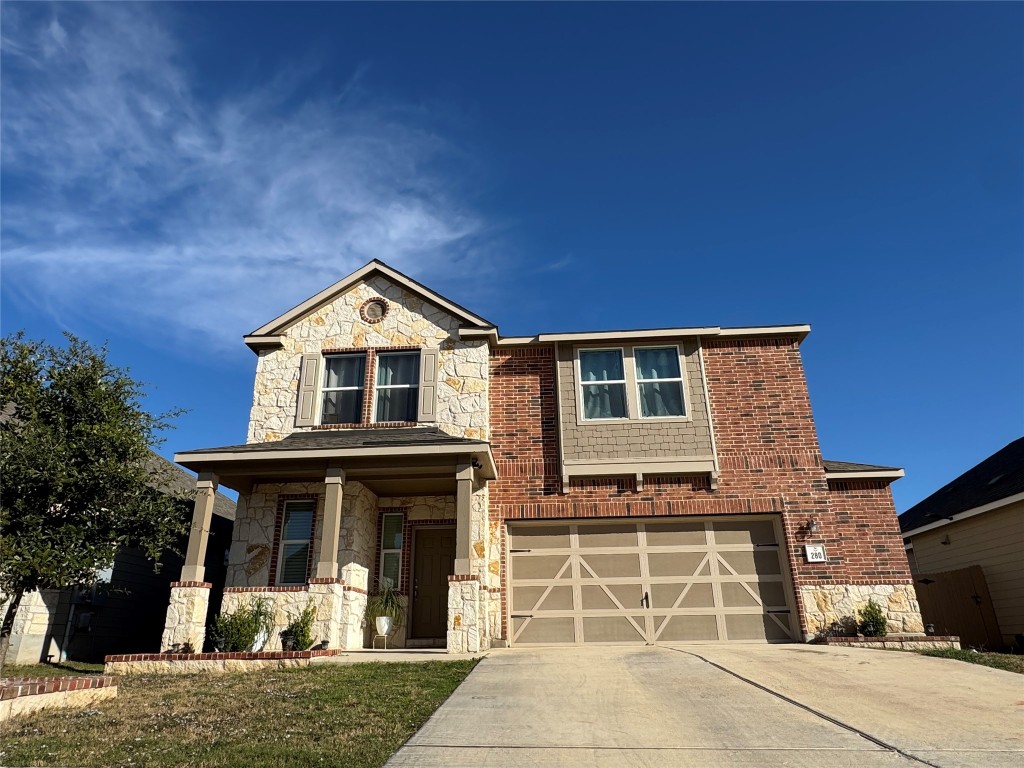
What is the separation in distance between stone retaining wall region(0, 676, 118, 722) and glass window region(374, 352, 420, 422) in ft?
24.0

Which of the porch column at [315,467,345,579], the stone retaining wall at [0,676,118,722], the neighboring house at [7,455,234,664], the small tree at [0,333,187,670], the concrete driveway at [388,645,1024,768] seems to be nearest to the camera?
the concrete driveway at [388,645,1024,768]

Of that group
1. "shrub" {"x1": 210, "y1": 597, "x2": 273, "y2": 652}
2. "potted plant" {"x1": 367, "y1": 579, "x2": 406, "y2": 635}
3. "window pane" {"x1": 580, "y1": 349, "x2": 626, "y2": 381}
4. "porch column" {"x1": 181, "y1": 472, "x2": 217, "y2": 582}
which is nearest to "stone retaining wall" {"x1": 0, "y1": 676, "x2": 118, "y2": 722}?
"shrub" {"x1": 210, "y1": 597, "x2": 273, "y2": 652}

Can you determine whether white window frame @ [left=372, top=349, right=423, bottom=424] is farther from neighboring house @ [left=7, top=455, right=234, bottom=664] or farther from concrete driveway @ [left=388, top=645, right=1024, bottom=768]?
concrete driveway @ [left=388, top=645, right=1024, bottom=768]

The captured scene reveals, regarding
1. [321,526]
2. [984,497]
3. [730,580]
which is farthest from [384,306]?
[984,497]

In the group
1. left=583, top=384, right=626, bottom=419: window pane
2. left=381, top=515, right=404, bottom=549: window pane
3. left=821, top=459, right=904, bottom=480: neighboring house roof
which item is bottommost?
left=381, top=515, right=404, bottom=549: window pane

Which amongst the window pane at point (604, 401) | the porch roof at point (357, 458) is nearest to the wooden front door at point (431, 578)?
the porch roof at point (357, 458)

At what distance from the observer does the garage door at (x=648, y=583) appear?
12172 mm

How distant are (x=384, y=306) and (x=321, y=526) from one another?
15.8ft

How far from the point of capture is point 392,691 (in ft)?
22.1

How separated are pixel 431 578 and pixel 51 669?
6.52 m

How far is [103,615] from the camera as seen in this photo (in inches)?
545

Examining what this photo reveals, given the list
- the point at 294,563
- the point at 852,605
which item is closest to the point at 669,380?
the point at 852,605

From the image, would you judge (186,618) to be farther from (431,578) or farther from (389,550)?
(431,578)

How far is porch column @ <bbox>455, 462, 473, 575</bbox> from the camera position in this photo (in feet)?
35.7
